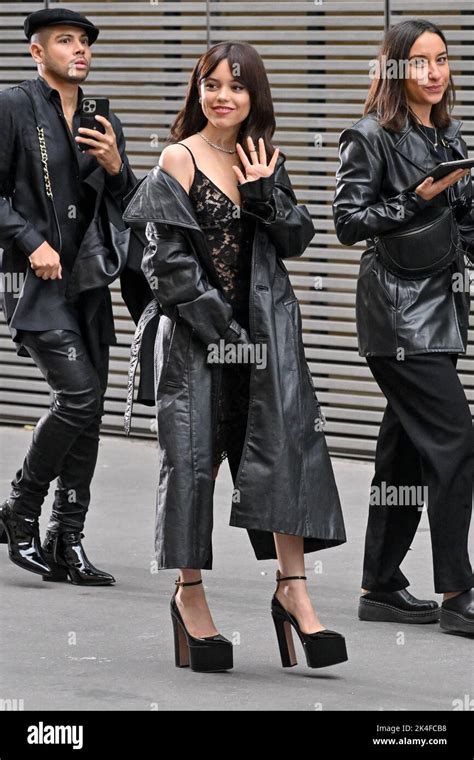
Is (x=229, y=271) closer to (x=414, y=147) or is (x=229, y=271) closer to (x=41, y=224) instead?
(x=414, y=147)

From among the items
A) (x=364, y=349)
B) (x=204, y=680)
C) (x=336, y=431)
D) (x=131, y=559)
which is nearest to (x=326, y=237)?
(x=336, y=431)

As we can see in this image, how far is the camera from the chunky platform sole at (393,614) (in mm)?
6188

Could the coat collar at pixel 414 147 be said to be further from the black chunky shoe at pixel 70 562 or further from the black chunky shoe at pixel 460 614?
the black chunky shoe at pixel 70 562

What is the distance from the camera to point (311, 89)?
366 inches

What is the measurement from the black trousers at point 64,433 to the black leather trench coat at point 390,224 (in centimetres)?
131

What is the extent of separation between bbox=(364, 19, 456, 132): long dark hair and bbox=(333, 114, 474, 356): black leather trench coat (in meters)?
0.04

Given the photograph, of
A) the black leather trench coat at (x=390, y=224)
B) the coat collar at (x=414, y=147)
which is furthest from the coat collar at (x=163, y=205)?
the coat collar at (x=414, y=147)

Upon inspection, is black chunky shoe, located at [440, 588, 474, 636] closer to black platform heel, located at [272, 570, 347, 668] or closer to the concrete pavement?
the concrete pavement

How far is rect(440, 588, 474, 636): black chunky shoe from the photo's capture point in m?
5.94

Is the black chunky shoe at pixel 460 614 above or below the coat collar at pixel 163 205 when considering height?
below

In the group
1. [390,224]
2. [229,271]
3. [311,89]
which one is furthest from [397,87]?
[311,89]

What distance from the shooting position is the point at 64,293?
6824mm
